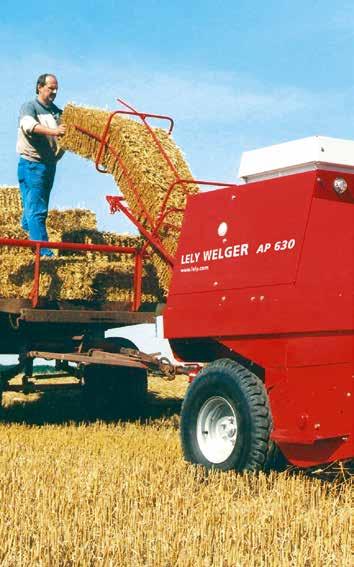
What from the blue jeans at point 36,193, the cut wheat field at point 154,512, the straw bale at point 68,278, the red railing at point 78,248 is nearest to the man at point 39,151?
the blue jeans at point 36,193

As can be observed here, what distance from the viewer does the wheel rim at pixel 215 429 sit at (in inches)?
261

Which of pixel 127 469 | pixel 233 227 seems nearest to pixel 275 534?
pixel 127 469

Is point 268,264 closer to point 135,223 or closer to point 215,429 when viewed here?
point 215,429

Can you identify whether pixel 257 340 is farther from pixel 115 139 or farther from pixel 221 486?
pixel 115 139

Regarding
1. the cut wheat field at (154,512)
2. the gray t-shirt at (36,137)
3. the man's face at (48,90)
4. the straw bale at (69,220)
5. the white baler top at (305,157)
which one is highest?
the man's face at (48,90)

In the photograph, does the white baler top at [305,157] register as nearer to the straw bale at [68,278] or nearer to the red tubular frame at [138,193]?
the red tubular frame at [138,193]

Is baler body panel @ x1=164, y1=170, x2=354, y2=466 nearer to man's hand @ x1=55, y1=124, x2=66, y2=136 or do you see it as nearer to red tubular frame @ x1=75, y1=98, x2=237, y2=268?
red tubular frame @ x1=75, y1=98, x2=237, y2=268

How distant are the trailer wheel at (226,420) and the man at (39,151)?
10.7 ft

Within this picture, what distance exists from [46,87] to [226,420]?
4621mm

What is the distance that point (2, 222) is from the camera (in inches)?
420

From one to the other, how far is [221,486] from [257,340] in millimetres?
1027

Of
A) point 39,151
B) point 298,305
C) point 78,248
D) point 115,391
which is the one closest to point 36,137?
point 39,151

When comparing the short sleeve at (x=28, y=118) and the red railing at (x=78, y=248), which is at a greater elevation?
the short sleeve at (x=28, y=118)

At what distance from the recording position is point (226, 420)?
21.8ft
